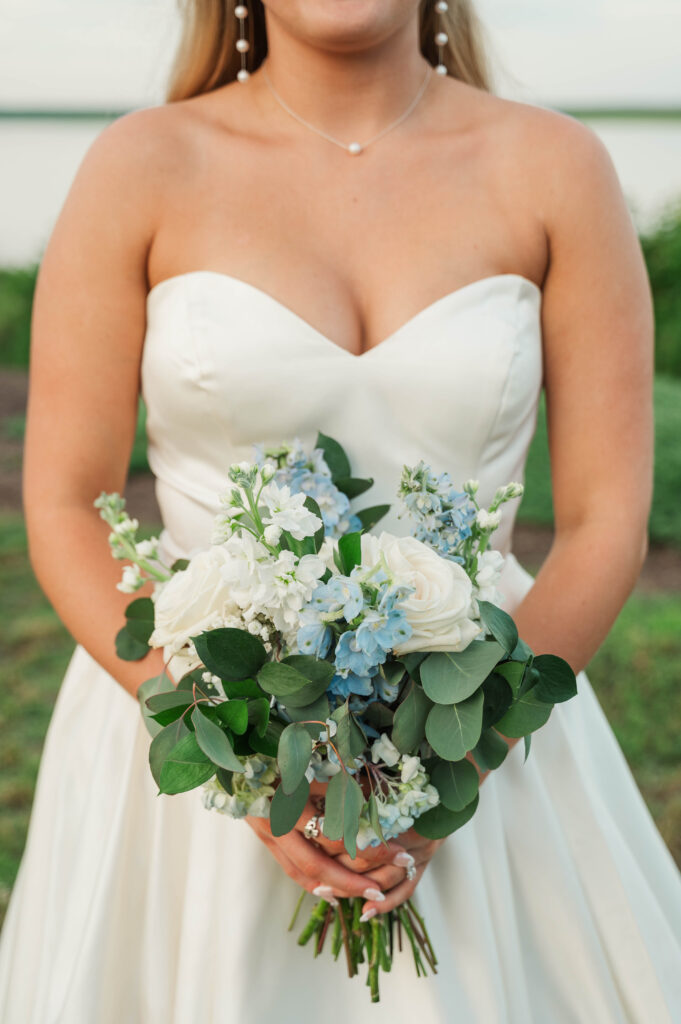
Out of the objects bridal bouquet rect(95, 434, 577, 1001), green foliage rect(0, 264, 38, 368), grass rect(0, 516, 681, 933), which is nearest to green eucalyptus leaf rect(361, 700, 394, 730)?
bridal bouquet rect(95, 434, 577, 1001)

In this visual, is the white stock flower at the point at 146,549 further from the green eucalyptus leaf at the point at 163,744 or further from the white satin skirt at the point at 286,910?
the white satin skirt at the point at 286,910

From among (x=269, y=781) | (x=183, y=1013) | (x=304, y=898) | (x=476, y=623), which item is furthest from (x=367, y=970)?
(x=476, y=623)

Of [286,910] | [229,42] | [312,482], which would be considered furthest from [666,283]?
[286,910]

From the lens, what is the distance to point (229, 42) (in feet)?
7.43

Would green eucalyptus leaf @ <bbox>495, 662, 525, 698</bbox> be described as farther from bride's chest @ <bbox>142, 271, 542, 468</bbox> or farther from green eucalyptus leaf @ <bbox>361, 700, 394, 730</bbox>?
bride's chest @ <bbox>142, 271, 542, 468</bbox>

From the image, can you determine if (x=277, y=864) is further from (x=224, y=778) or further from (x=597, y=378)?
(x=597, y=378)

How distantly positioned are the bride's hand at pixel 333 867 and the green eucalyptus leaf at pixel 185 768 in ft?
0.98

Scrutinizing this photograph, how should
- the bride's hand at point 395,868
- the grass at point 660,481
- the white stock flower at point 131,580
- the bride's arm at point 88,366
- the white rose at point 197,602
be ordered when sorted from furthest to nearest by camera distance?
the grass at point 660,481
the bride's arm at point 88,366
the bride's hand at point 395,868
the white stock flower at point 131,580
the white rose at point 197,602

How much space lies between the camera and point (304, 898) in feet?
6.01

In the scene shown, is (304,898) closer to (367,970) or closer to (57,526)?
(367,970)

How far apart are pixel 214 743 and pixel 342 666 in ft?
0.63

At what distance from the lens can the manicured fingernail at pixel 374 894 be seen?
1.62 m

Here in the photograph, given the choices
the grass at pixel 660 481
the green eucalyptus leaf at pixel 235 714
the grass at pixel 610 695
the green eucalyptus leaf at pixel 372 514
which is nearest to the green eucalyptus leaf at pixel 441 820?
the green eucalyptus leaf at pixel 235 714

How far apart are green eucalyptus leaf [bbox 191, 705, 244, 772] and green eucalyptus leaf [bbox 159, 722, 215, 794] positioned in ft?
0.11
